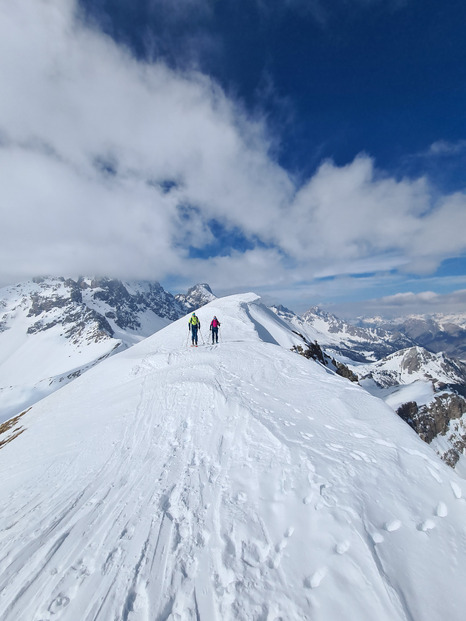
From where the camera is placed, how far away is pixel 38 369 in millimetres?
192875

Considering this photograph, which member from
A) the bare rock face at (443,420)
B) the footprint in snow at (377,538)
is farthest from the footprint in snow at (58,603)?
the bare rock face at (443,420)

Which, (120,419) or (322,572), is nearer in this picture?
(322,572)

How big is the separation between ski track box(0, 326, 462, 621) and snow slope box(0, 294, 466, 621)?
0.09ft

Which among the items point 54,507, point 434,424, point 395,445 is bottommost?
point 434,424

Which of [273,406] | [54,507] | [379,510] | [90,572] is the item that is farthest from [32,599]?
[273,406]

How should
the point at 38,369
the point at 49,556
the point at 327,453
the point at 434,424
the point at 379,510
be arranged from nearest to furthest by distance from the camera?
the point at 49,556
the point at 379,510
the point at 327,453
the point at 434,424
the point at 38,369

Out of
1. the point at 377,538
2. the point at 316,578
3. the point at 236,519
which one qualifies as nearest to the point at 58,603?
the point at 236,519

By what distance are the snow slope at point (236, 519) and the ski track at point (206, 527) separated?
0.03 metres

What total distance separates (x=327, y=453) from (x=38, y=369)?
241293 millimetres

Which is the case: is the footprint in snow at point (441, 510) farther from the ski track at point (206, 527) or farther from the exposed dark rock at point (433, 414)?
the exposed dark rock at point (433, 414)

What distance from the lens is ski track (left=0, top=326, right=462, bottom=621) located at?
4.00 metres

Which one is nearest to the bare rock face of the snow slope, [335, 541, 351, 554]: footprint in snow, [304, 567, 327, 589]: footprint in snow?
the snow slope

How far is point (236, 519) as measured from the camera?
17.7ft

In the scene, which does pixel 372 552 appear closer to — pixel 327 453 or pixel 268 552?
pixel 268 552
